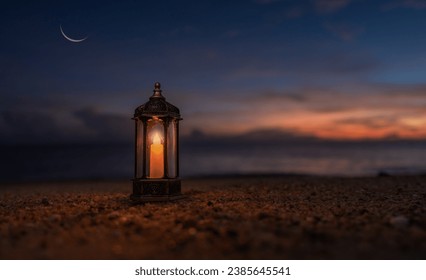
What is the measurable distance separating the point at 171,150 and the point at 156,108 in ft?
3.19

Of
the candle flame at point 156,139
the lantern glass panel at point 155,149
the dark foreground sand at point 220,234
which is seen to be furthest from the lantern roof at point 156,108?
the dark foreground sand at point 220,234

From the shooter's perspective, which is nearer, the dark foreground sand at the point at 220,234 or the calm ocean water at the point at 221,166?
the dark foreground sand at the point at 220,234

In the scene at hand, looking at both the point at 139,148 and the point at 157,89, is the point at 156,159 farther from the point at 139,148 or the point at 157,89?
the point at 157,89

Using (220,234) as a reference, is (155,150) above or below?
above

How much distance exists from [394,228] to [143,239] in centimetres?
294

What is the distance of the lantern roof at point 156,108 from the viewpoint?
8062mm

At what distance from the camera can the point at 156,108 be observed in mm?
8094

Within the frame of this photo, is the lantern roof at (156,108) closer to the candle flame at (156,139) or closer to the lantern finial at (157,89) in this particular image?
the lantern finial at (157,89)

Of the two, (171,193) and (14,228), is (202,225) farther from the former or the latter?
(171,193)

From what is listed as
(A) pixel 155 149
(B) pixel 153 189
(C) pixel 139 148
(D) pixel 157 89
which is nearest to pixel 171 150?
(A) pixel 155 149

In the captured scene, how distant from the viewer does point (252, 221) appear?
17.1 feet

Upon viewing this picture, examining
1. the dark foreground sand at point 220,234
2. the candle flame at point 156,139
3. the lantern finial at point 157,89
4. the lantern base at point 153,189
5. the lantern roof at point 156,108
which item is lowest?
the dark foreground sand at point 220,234

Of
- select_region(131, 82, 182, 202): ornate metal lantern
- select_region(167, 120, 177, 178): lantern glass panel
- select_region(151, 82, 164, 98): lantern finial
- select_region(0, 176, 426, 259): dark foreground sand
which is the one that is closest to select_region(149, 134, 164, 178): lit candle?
select_region(131, 82, 182, 202): ornate metal lantern
